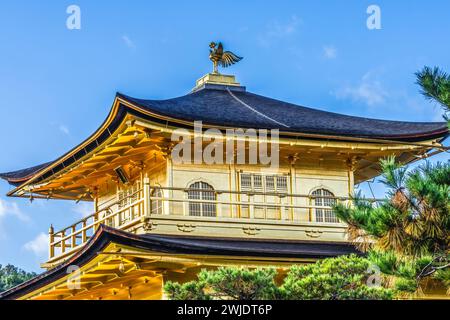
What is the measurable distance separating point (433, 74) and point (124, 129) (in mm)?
8795

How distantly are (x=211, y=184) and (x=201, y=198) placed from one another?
0.52m

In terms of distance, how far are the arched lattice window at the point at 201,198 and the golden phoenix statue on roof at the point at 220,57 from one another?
5.66 m

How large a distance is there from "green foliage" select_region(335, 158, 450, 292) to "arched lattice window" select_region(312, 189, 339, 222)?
344 inches

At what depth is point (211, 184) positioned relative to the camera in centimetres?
2625

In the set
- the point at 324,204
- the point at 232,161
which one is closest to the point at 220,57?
the point at 232,161

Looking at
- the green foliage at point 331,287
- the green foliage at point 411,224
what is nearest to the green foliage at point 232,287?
the green foliage at point 331,287

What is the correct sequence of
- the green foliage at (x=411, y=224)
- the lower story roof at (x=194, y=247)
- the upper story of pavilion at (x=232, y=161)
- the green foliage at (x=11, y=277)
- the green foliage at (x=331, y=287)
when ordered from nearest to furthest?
the green foliage at (x=411, y=224) → the green foliage at (x=331, y=287) → the lower story roof at (x=194, y=247) → the upper story of pavilion at (x=232, y=161) → the green foliage at (x=11, y=277)

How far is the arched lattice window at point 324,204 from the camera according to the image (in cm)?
2688

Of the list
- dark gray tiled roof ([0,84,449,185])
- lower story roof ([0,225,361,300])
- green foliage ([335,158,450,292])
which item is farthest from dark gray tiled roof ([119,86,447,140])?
green foliage ([335,158,450,292])

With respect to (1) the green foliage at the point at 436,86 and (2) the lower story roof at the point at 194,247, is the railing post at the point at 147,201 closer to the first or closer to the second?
(2) the lower story roof at the point at 194,247

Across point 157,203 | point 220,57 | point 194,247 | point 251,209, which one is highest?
point 220,57
